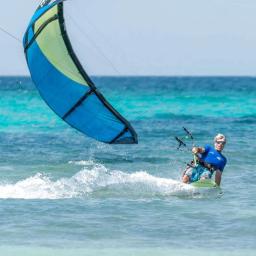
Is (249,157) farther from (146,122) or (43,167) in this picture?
(146,122)

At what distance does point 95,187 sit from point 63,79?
106 inches

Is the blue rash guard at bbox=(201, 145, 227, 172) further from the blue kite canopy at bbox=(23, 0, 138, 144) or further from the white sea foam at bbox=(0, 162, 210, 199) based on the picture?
the blue kite canopy at bbox=(23, 0, 138, 144)

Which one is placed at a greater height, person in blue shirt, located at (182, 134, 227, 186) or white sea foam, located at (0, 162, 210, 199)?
person in blue shirt, located at (182, 134, 227, 186)

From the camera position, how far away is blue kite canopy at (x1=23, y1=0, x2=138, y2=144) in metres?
15.8

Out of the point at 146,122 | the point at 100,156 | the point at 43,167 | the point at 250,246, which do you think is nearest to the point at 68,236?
the point at 250,246

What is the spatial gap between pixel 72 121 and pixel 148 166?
5.83m

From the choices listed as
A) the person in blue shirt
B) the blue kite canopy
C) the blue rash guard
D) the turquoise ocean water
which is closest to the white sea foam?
the turquoise ocean water

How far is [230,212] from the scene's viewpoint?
15203mm

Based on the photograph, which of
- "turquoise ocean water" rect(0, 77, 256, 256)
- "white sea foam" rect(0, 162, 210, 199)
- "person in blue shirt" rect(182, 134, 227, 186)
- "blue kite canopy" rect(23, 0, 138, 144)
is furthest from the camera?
"white sea foam" rect(0, 162, 210, 199)

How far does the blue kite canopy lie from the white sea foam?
1204mm

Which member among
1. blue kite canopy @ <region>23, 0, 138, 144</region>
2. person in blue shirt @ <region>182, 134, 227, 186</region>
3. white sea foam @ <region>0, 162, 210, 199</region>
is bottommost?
white sea foam @ <region>0, 162, 210, 199</region>

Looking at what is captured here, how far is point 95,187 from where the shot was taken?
17.8m

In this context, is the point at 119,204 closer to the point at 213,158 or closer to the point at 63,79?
the point at 213,158

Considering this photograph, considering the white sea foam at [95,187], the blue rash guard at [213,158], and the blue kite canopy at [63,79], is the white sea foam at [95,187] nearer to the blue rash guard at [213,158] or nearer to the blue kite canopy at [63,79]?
the blue rash guard at [213,158]
